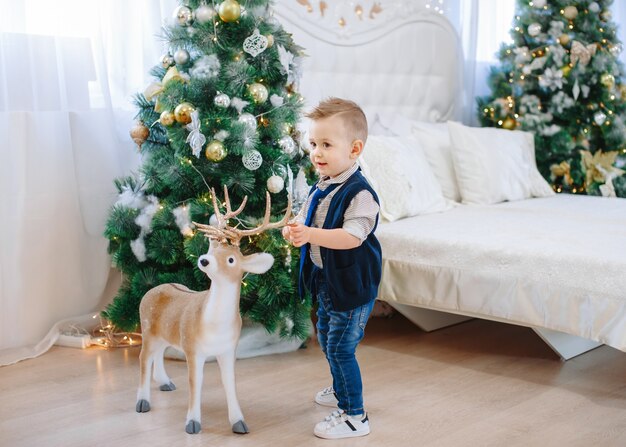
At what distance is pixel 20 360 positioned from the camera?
9.40ft

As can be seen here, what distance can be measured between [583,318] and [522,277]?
0.25 metres

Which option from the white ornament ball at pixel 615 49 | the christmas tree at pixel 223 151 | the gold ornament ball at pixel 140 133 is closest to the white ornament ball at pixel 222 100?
the christmas tree at pixel 223 151

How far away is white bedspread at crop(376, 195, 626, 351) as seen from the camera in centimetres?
256

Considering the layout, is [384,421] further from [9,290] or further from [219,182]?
[9,290]

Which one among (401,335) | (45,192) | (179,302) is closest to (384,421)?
(179,302)

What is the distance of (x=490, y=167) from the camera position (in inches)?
154

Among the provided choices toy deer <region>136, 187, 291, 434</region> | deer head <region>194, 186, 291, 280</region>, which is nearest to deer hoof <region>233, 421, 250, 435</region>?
toy deer <region>136, 187, 291, 434</region>

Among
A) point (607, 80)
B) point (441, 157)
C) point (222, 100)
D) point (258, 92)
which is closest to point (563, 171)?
point (607, 80)

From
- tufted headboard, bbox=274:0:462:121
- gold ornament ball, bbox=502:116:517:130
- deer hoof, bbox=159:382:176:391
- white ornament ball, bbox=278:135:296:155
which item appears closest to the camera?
deer hoof, bbox=159:382:176:391

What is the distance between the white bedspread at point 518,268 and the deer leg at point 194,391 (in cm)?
111

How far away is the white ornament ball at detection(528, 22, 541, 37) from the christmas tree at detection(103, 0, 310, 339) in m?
2.01

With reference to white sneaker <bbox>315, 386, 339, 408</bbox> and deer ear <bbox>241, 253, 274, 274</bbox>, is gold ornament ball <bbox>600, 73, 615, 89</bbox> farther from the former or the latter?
deer ear <bbox>241, 253, 274, 274</bbox>

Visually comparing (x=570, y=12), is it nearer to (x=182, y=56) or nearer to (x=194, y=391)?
(x=182, y=56)

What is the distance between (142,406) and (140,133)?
3.55ft
